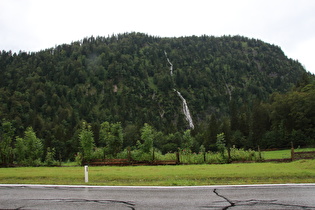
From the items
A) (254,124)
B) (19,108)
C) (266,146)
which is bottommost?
(266,146)

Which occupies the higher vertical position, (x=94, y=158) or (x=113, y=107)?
(x=113, y=107)

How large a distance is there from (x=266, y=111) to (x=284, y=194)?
89.2 meters

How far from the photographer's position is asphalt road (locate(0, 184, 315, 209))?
332 inches

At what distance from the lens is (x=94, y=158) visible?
34719 millimetres

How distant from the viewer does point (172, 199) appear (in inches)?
375

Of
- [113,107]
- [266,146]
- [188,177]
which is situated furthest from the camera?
[113,107]

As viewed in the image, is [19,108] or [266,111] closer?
[266,111]

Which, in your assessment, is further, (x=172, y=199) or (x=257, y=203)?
(x=172, y=199)

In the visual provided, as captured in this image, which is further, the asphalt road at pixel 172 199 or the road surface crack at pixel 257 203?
the asphalt road at pixel 172 199

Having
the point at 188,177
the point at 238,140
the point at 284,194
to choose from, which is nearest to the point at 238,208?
the point at 284,194

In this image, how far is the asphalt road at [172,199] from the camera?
8422mm

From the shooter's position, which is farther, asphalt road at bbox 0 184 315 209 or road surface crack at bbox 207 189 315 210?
asphalt road at bbox 0 184 315 209

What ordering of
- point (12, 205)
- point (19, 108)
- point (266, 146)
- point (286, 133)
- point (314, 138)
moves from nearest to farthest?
1. point (12, 205)
2. point (314, 138)
3. point (286, 133)
4. point (266, 146)
5. point (19, 108)

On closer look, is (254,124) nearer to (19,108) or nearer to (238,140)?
(238,140)
